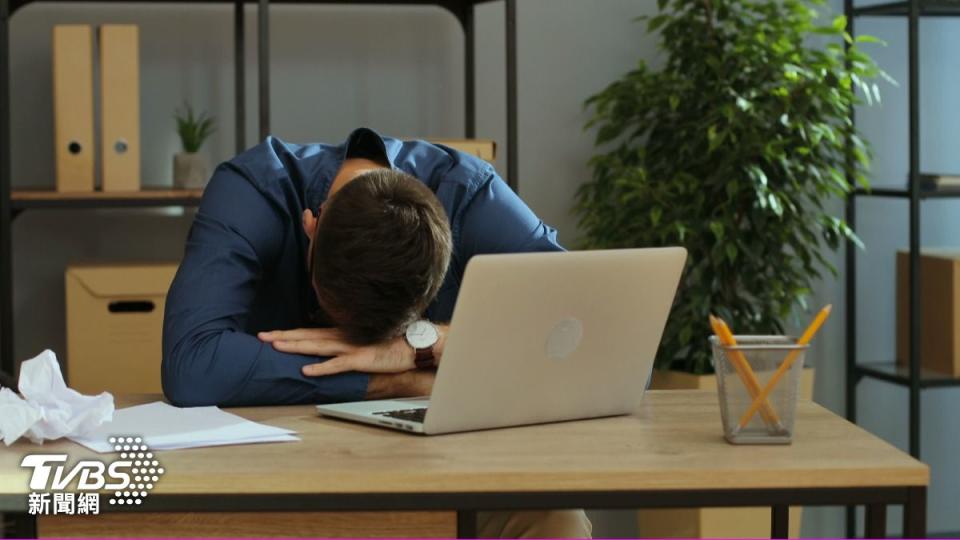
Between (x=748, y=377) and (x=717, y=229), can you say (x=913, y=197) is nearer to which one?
(x=717, y=229)

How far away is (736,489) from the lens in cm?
134

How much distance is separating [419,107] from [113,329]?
1.03m

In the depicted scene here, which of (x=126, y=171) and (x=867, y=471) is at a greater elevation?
(x=126, y=171)

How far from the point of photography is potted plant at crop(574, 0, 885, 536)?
329 cm

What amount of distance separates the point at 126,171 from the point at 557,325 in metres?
1.82

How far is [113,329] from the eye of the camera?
121 inches

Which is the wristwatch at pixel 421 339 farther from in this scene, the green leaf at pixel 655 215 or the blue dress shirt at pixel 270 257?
the green leaf at pixel 655 215

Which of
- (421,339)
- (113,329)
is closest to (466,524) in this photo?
(421,339)

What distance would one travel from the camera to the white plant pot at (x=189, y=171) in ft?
10.6

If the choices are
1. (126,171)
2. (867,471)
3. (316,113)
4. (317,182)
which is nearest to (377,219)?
(317,182)

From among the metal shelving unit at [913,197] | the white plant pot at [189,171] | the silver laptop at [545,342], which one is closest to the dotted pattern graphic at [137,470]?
the silver laptop at [545,342]

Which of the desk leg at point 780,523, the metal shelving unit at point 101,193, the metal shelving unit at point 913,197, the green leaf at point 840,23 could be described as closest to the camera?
the desk leg at point 780,523

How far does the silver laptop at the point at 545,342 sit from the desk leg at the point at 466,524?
7.3 inches

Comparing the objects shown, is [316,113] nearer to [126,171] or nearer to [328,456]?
[126,171]
